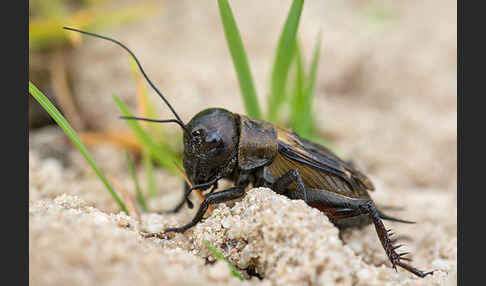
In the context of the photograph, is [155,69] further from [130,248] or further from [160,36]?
[130,248]

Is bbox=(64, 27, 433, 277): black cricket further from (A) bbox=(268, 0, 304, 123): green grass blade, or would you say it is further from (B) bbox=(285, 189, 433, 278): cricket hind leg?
(A) bbox=(268, 0, 304, 123): green grass blade

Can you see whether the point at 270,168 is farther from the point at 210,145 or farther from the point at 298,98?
the point at 298,98

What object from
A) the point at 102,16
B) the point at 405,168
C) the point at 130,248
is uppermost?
the point at 102,16

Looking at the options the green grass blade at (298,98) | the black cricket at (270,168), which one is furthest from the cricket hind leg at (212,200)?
the green grass blade at (298,98)

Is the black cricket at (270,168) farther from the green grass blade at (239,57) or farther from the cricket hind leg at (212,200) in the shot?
the green grass blade at (239,57)

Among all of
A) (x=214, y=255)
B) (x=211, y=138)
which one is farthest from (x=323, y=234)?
(x=211, y=138)

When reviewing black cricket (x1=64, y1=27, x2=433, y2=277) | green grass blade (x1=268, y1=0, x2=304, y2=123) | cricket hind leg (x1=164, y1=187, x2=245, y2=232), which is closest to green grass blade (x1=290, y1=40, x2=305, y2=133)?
green grass blade (x1=268, y1=0, x2=304, y2=123)
